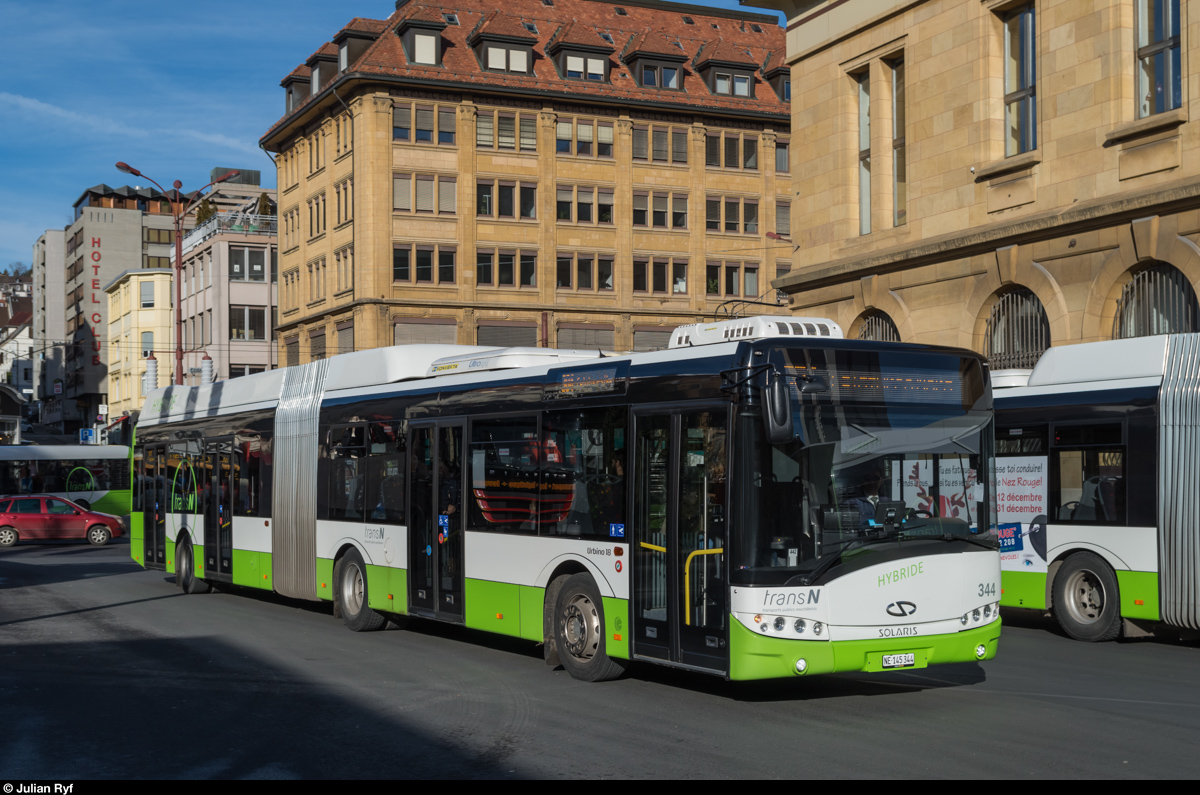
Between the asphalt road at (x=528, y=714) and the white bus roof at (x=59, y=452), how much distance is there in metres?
33.6

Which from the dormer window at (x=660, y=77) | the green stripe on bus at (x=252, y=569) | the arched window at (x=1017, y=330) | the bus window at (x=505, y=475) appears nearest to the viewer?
the bus window at (x=505, y=475)

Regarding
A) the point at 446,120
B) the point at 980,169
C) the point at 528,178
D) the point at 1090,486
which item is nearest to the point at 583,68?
the point at 528,178

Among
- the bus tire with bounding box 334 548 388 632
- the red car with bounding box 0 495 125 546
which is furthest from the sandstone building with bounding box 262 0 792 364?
the bus tire with bounding box 334 548 388 632

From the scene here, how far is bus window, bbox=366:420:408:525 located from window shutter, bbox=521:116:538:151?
142 ft

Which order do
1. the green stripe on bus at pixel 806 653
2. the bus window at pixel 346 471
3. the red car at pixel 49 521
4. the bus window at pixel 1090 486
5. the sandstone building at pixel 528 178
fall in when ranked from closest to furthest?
1. the green stripe on bus at pixel 806 653
2. the bus window at pixel 1090 486
3. the bus window at pixel 346 471
4. the red car at pixel 49 521
5. the sandstone building at pixel 528 178

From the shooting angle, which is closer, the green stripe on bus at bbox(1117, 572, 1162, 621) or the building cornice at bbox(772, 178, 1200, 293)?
the green stripe on bus at bbox(1117, 572, 1162, 621)

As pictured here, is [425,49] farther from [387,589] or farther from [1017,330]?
[387,589]

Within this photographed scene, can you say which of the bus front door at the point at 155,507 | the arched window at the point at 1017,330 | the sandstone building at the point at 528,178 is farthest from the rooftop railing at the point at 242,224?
the arched window at the point at 1017,330

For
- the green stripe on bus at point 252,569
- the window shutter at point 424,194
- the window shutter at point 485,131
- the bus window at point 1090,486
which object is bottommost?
the green stripe on bus at point 252,569

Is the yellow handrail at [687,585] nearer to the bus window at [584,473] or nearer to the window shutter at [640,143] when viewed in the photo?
the bus window at [584,473]

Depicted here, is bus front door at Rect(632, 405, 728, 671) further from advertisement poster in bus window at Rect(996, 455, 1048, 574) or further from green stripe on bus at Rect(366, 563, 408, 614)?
advertisement poster in bus window at Rect(996, 455, 1048, 574)

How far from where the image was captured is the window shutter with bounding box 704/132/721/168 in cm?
Answer: 6197

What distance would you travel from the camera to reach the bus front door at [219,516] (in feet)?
67.5

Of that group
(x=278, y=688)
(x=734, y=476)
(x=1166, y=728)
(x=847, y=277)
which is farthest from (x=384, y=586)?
(x=847, y=277)
